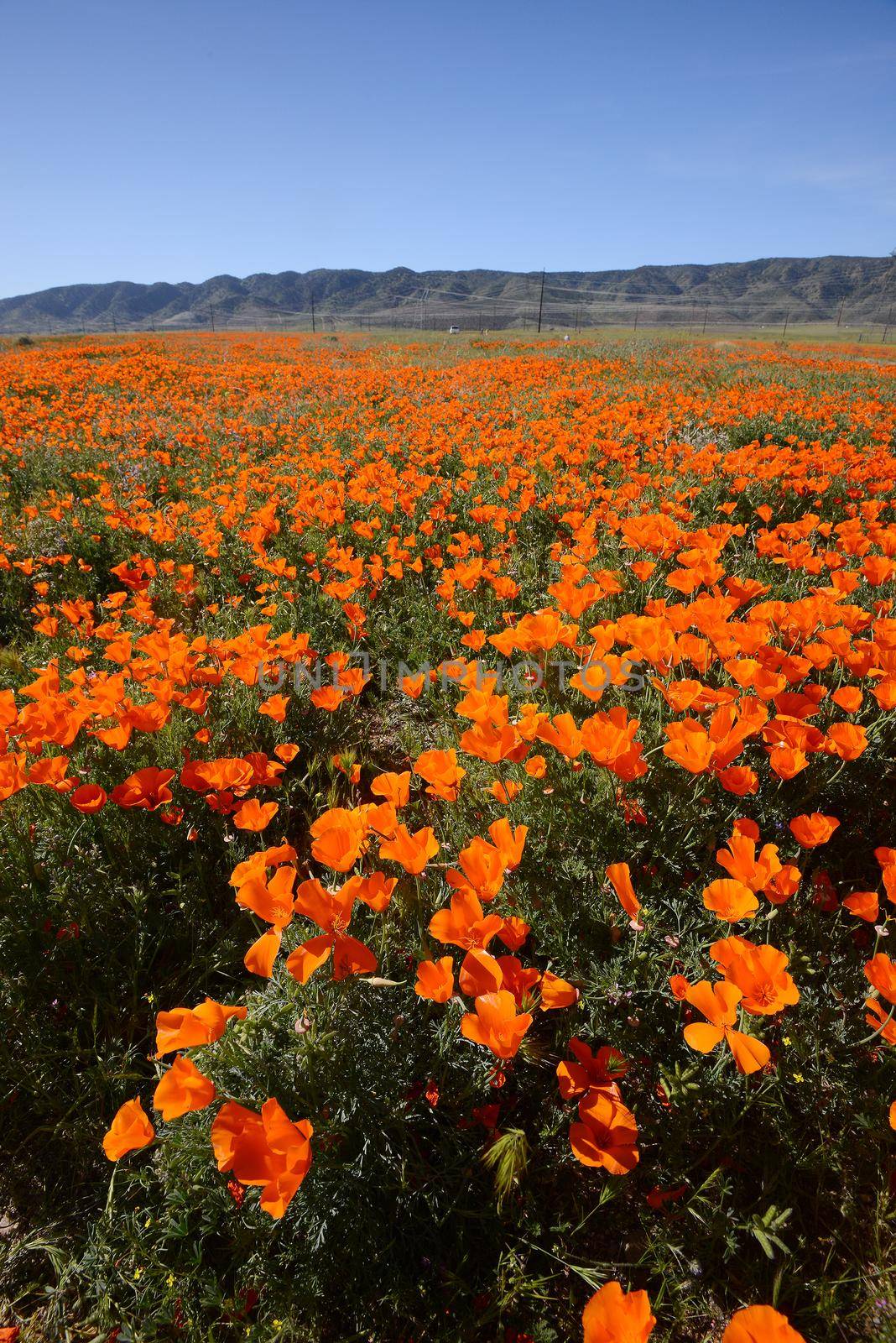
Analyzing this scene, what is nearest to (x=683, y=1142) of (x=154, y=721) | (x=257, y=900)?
(x=257, y=900)

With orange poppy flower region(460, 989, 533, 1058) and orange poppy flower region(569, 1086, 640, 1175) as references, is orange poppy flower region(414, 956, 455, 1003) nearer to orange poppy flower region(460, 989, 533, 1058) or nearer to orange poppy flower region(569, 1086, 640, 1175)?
orange poppy flower region(460, 989, 533, 1058)

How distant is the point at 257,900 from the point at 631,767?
0.97 metres

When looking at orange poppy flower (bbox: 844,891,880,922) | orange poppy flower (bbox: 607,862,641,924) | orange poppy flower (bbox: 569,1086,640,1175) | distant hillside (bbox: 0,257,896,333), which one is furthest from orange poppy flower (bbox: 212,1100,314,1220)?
distant hillside (bbox: 0,257,896,333)

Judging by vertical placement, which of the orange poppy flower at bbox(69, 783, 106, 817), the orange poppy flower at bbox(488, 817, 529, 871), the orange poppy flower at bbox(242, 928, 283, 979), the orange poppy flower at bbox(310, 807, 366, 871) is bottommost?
the orange poppy flower at bbox(242, 928, 283, 979)

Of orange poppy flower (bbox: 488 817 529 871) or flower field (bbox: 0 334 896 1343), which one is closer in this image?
flower field (bbox: 0 334 896 1343)

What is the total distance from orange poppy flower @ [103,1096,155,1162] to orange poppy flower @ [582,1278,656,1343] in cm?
78

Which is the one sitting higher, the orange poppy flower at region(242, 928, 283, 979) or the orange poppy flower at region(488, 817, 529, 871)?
the orange poppy flower at region(488, 817, 529, 871)

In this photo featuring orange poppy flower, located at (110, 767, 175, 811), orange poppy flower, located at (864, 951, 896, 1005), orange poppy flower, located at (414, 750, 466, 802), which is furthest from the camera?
orange poppy flower, located at (110, 767, 175, 811)

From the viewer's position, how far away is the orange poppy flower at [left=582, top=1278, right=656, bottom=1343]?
86cm

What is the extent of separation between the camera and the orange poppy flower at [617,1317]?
860 mm

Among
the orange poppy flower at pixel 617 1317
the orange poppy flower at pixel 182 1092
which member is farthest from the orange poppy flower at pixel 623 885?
the orange poppy flower at pixel 182 1092

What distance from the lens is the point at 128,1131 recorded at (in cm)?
110

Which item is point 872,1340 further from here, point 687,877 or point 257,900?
point 257,900

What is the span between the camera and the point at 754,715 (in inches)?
62.4
